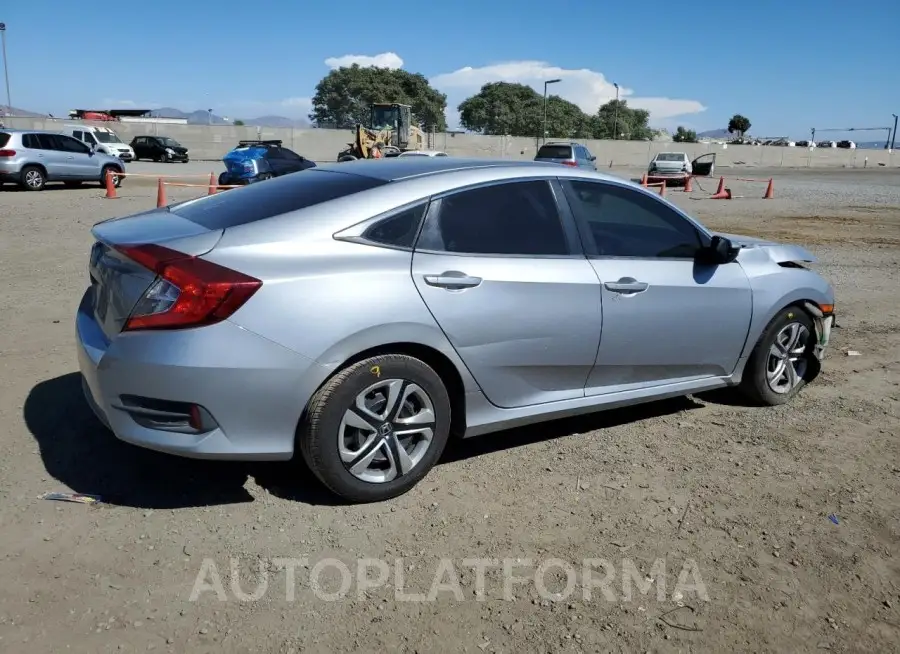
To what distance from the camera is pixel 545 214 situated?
401 cm

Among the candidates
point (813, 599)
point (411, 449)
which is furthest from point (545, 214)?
point (813, 599)

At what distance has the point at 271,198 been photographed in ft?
12.6

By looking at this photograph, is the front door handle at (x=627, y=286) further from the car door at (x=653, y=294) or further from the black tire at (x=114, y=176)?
the black tire at (x=114, y=176)

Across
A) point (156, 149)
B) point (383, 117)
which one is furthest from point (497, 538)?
point (156, 149)

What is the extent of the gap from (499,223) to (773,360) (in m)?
2.35

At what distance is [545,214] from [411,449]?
1.43m

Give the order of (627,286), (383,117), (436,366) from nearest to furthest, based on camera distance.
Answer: (436,366), (627,286), (383,117)

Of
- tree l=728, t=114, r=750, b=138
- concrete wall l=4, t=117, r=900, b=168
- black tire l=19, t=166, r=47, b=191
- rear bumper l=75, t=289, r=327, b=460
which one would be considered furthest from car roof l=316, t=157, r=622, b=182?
tree l=728, t=114, r=750, b=138

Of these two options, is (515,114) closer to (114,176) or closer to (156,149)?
(156,149)

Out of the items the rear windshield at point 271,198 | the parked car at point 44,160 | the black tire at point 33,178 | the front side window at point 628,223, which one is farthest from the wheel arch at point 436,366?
the black tire at point 33,178

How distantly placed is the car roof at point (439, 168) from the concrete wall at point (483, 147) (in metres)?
47.1

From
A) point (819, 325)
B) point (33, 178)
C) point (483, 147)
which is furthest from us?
point (483, 147)

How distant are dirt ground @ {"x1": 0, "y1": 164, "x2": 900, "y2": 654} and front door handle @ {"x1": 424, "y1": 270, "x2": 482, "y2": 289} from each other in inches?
41.2

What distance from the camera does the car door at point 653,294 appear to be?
Answer: 412 cm
